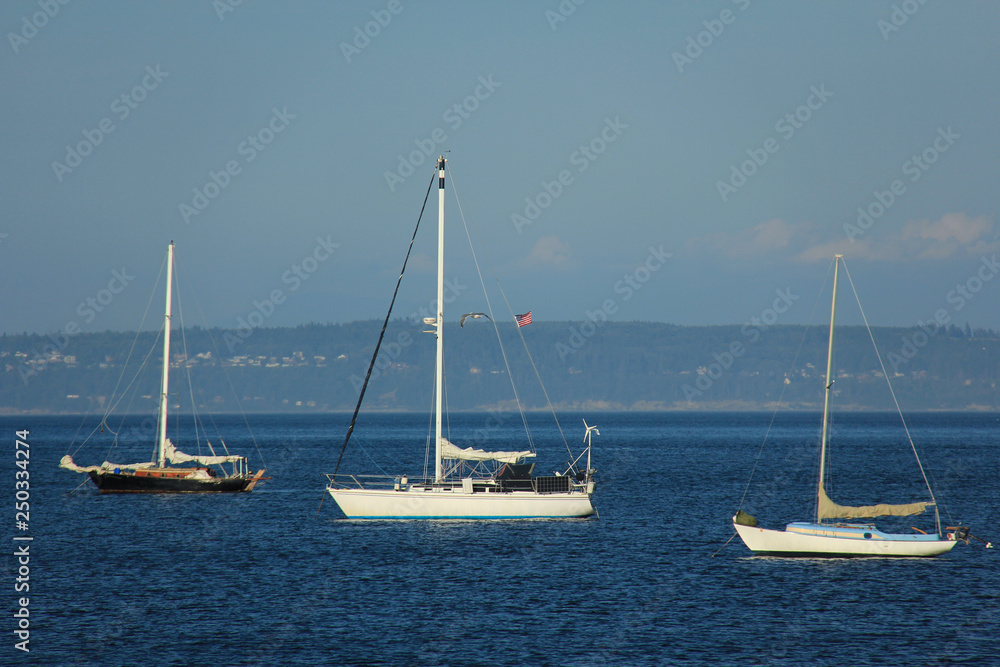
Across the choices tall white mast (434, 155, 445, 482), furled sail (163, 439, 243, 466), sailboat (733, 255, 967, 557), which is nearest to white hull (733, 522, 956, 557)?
sailboat (733, 255, 967, 557)

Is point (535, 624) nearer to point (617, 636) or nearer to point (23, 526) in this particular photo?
point (617, 636)

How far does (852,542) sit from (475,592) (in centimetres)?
1698

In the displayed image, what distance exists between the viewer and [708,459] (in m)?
123

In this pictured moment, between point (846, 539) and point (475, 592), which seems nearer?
point (475, 592)

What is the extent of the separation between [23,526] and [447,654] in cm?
3652

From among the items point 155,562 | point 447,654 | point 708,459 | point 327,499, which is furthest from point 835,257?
point 708,459

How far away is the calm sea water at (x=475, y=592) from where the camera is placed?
3020cm

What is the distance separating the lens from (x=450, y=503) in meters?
51.2

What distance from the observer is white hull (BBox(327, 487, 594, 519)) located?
168 ft

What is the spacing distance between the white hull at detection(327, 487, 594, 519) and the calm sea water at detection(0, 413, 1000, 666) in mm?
1153

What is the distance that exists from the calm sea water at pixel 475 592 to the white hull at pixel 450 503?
1153 mm

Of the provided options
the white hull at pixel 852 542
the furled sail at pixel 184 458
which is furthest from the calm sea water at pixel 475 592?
the furled sail at pixel 184 458

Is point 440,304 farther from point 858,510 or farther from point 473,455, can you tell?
point 858,510

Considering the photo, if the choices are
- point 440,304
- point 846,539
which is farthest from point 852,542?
point 440,304
